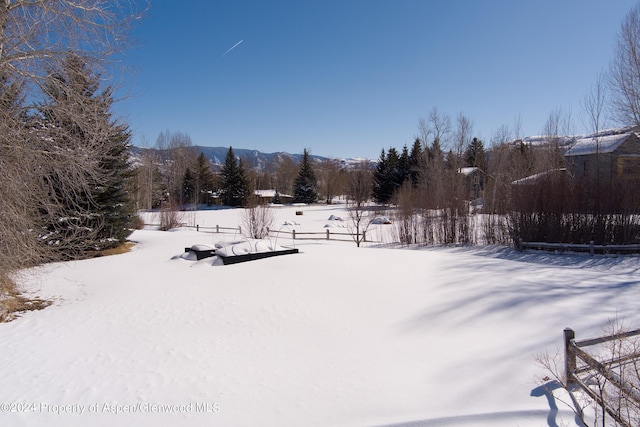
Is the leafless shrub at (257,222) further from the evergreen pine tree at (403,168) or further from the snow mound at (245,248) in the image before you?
the evergreen pine tree at (403,168)

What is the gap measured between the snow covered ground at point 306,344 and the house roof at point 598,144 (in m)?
25.8

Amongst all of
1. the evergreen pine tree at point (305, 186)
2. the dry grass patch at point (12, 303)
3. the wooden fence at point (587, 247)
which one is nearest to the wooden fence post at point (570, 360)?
the dry grass patch at point (12, 303)

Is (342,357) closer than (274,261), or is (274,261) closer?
(342,357)

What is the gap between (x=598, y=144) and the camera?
2888 centimetres

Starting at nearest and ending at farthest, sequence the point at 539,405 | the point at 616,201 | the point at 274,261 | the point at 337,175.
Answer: the point at 539,405, the point at 274,261, the point at 616,201, the point at 337,175

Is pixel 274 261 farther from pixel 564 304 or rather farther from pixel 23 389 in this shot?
pixel 564 304

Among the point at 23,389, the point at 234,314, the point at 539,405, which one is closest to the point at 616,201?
the point at 539,405

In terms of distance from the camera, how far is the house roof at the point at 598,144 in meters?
27.7

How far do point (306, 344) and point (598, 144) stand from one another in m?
34.4

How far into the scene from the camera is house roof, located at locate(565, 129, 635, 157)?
1089 inches

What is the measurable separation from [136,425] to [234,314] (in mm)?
3488

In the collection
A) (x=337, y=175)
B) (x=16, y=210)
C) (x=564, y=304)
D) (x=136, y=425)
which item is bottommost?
(x=136, y=425)

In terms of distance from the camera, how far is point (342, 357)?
555 cm

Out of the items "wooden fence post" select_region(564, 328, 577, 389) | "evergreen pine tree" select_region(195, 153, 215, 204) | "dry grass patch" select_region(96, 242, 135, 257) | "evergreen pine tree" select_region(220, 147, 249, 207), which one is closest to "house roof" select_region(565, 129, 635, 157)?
"wooden fence post" select_region(564, 328, 577, 389)
